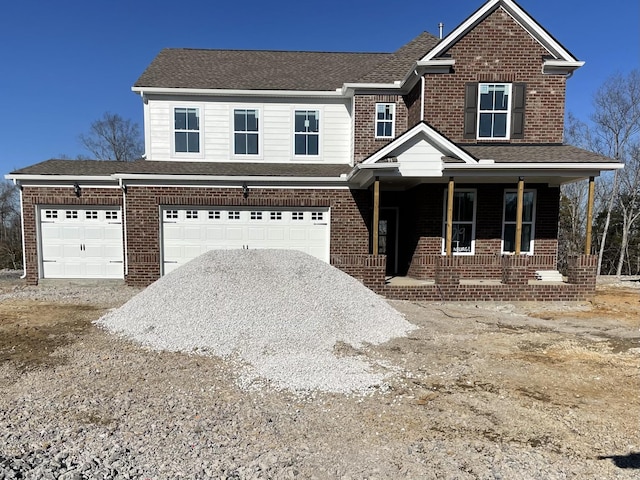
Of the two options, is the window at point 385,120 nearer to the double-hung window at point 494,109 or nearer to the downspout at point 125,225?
the double-hung window at point 494,109

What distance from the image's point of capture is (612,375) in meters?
5.44

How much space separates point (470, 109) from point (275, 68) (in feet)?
24.6

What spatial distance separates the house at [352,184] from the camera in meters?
11.9

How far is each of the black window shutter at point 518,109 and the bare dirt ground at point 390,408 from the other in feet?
23.5

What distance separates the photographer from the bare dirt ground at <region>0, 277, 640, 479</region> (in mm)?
3365

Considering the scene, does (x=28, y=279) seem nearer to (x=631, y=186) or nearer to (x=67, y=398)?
(x=67, y=398)

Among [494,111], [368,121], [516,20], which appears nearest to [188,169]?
[368,121]

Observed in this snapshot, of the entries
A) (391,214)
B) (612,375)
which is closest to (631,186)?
(391,214)

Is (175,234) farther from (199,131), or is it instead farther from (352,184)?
(352,184)

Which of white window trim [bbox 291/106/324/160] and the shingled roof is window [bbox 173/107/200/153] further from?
white window trim [bbox 291/106/324/160]

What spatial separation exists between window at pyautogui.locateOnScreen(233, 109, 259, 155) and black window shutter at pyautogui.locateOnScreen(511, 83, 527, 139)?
27.5 feet

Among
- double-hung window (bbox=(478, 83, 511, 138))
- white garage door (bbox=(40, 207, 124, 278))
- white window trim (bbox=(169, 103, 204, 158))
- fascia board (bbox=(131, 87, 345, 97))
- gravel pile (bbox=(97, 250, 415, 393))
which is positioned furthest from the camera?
white window trim (bbox=(169, 103, 204, 158))

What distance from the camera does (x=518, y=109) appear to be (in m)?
12.2

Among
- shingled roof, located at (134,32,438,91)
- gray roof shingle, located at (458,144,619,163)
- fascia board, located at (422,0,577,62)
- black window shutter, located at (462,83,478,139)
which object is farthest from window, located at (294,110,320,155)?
gray roof shingle, located at (458,144,619,163)
